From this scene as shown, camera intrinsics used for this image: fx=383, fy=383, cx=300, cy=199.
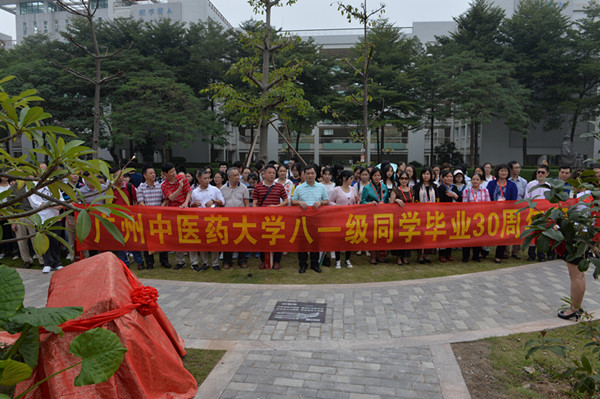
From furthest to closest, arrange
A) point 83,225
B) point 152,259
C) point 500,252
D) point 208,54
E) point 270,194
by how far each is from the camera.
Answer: point 208,54, point 500,252, point 152,259, point 270,194, point 83,225

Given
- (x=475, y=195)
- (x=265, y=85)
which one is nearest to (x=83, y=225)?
(x=475, y=195)

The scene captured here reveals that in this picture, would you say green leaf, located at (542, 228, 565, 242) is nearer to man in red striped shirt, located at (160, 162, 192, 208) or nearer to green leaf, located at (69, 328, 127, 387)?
green leaf, located at (69, 328, 127, 387)

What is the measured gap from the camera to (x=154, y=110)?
21797 millimetres

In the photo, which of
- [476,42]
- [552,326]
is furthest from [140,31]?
[552,326]

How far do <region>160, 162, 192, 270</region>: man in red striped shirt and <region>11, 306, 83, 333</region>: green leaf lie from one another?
5.37 m

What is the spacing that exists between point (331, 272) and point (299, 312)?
186 centimetres

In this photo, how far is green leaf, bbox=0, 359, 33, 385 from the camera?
46.9 inches

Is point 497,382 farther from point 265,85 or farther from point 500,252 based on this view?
point 265,85

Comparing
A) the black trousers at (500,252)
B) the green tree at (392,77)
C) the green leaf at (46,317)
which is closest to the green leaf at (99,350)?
the green leaf at (46,317)

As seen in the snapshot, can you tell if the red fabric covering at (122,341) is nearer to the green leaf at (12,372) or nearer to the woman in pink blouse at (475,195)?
the green leaf at (12,372)

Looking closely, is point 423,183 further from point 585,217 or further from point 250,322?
point 585,217

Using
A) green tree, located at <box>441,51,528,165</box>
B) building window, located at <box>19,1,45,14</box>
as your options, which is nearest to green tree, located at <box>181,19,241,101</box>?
green tree, located at <box>441,51,528,165</box>

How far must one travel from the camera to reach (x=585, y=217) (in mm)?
2283

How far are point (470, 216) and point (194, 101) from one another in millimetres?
19425
